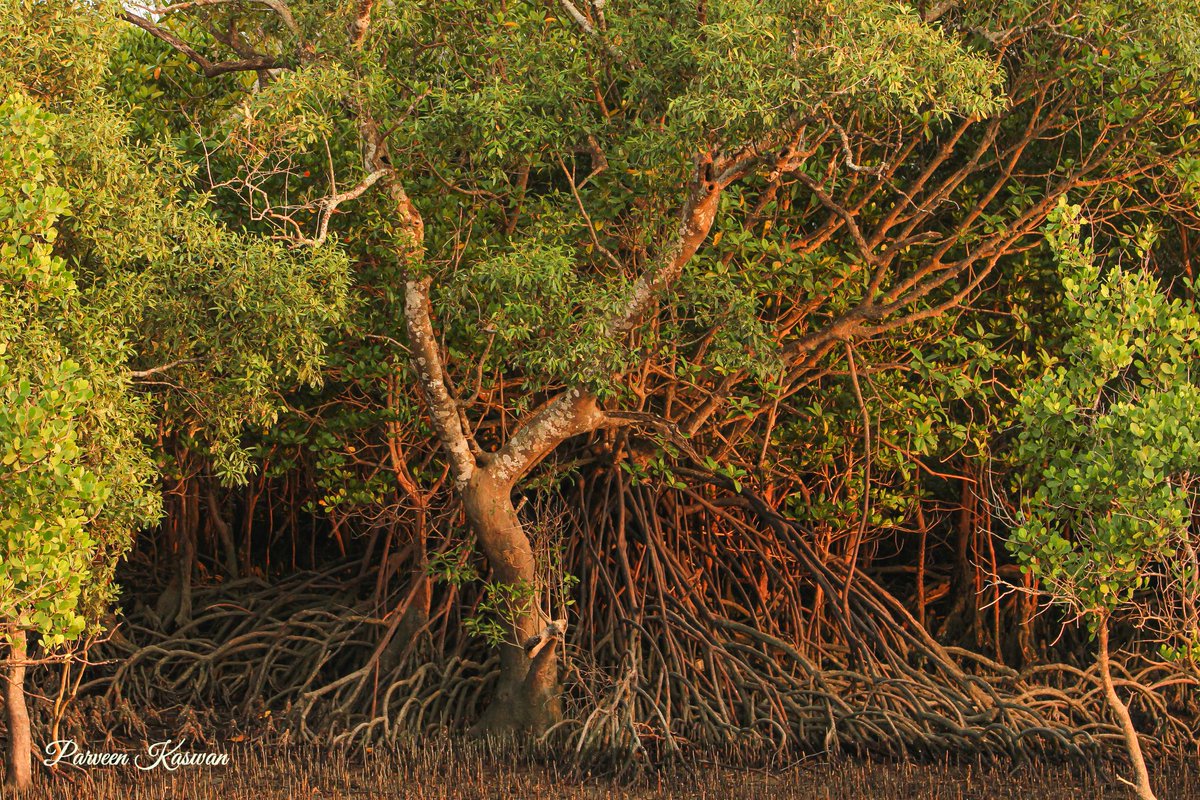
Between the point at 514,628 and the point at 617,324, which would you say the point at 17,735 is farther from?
the point at 617,324

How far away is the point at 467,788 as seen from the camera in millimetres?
9102

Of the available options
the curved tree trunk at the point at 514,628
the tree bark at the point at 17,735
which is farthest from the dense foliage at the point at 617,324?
the tree bark at the point at 17,735

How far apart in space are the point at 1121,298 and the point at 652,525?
4335 mm

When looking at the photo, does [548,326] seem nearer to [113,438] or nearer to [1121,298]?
[113,438]

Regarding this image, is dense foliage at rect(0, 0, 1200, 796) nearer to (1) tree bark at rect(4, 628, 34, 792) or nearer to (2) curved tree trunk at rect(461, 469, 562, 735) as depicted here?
(2) curved tree trunk at rect(461, 469, 562, 735)

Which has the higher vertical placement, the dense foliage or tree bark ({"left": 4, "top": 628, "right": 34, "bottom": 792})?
the dense foliage

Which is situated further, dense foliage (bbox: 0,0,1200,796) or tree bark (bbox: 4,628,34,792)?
tree bark (bbox: 4,628,34,792)

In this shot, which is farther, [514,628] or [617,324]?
[514,628]

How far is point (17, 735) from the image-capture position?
28.1ft

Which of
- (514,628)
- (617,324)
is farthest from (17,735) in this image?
(617,324)

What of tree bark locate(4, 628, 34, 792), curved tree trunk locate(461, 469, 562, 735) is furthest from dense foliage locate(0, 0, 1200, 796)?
tree bark locate(4, 628, 34, 792)

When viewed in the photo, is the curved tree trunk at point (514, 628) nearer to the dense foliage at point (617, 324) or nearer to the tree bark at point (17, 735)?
the dense foliage at point (617, 324)

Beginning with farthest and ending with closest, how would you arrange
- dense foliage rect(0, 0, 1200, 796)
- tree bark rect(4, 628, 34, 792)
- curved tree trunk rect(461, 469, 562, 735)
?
curved tree trunk rect(461, 469, 562, 735) → tree bark rect(4, 628, 34, 792) → dense foliage rect(0, 0, 1200, 796)

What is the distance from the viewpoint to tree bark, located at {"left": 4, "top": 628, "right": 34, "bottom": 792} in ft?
27.5
